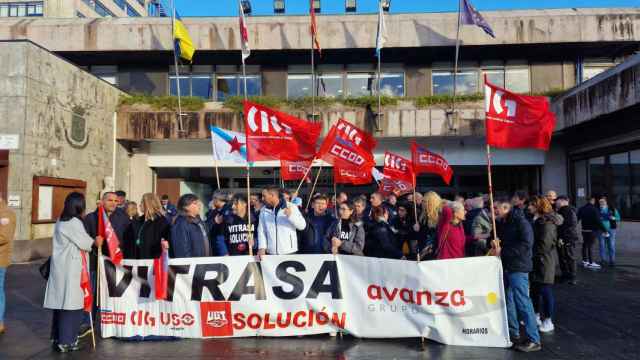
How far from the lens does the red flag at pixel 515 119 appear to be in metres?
5.97

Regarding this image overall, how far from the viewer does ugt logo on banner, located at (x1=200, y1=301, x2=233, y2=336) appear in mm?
5691

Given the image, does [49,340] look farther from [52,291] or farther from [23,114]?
[23,114]

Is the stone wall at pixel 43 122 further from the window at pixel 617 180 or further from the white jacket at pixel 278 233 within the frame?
the window at pixel 617 180

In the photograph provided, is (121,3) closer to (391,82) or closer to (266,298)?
(391,82)

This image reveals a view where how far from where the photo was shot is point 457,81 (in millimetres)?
20875

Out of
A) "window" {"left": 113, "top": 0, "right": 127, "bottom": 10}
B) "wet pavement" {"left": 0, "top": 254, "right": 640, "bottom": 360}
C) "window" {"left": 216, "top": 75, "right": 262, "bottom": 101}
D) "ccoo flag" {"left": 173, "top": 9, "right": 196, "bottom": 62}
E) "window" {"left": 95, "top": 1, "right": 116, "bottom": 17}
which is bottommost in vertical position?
"wet pavement" {"left": 0, "top": 254, "right": 640, "bottom": 360}

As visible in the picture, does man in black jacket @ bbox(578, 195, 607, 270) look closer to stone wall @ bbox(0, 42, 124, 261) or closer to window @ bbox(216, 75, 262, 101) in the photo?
window @ bbox(216, 75, 262, 101)

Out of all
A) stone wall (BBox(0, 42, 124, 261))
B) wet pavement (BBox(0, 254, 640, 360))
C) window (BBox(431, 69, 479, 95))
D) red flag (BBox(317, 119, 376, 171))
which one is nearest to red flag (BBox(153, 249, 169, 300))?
wet pavement (BBox(0, 254, 640, 360))

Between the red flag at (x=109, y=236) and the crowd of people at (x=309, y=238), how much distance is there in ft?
0.55

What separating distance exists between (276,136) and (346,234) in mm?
1955

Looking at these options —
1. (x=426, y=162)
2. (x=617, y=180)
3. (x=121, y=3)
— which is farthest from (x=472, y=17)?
(x=121, y=3)

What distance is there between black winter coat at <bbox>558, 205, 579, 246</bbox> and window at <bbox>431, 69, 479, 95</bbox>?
39.9 feet

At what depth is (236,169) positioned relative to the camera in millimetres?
22656

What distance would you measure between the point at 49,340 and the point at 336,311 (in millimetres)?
3831
